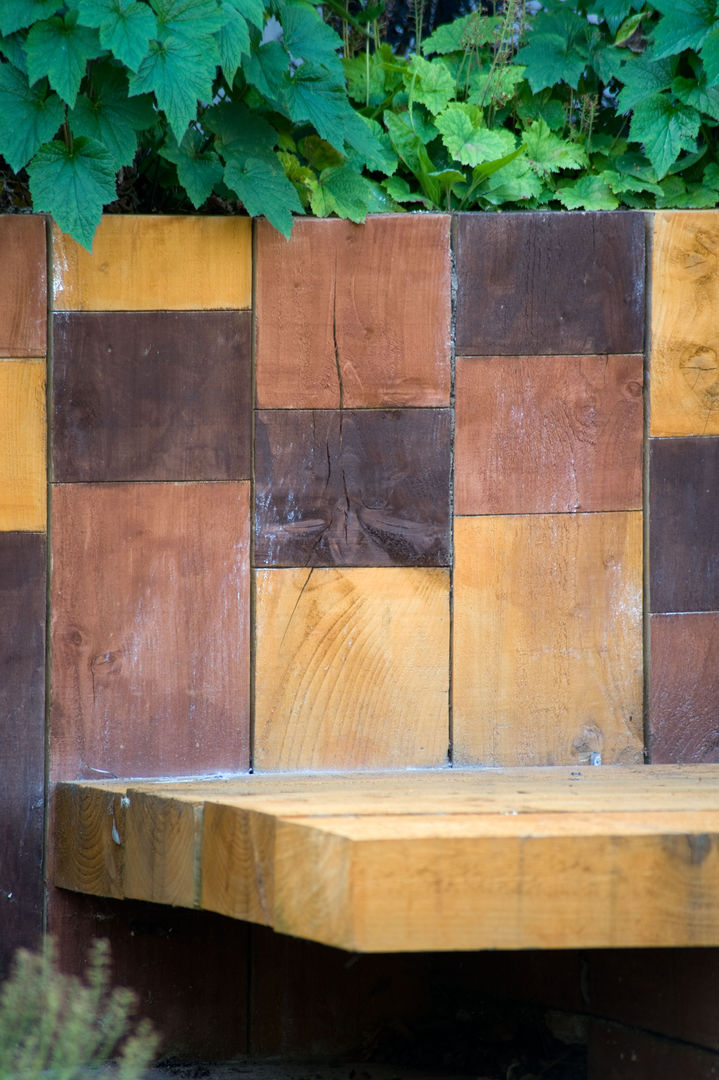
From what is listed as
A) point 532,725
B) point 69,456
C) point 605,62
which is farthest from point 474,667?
point 605,62

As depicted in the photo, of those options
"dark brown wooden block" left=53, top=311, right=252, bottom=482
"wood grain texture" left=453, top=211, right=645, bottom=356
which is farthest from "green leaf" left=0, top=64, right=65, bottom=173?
"wood grain texture" left=453, top=211, right=645, bottom=356

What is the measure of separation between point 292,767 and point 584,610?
709 mm

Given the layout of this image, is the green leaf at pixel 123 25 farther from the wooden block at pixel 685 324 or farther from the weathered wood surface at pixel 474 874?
the weathered wood surface at pixel 474 874

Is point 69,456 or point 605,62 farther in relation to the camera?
point 605,62

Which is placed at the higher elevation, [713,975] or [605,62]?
[605,62]

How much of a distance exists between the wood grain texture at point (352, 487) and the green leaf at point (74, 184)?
53 centimetres

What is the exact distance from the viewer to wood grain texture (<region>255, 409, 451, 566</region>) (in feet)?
8.63

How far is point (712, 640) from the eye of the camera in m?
2.70

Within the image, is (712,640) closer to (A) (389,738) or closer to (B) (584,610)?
(B) (584,610)

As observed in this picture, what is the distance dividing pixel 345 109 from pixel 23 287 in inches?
30.0

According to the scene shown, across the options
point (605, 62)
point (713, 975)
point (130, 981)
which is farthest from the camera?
point (605, 62)

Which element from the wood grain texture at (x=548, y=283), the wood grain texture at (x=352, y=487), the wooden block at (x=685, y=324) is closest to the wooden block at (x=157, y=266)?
the wood grain texture at (x=352, y=487)

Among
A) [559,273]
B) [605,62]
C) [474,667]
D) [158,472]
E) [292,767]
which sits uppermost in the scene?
[605,62]

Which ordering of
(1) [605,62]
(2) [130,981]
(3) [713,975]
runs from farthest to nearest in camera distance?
(1) [605,62], (2) [130,981], (3) [713,975]
